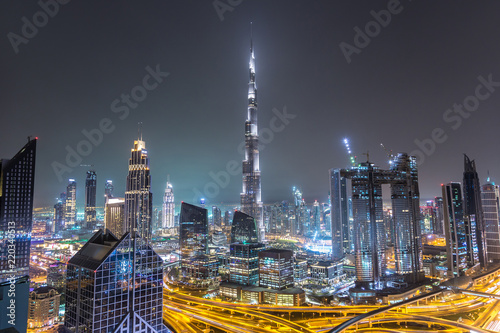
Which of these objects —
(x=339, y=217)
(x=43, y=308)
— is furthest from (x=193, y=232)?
(x=43, y=308)

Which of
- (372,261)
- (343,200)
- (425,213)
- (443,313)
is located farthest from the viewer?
(425,213)

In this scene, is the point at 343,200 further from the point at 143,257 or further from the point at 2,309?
the point at 2,309

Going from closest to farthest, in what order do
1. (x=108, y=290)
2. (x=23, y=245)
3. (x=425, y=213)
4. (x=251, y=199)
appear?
(x=108, y=290), (x=23, y=245), (x=251, y=199), (x=425, y=213)

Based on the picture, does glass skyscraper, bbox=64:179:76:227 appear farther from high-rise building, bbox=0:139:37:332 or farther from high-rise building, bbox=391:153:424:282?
high-rise building, bbox=391:153:424:282

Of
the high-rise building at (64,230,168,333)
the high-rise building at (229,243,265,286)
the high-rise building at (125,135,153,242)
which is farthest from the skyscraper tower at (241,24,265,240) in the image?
the high-rise building at (64,230,168,333)

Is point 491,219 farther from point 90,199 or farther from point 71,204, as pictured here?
point 71,204

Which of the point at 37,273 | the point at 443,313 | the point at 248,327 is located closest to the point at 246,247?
the point at 248,327
